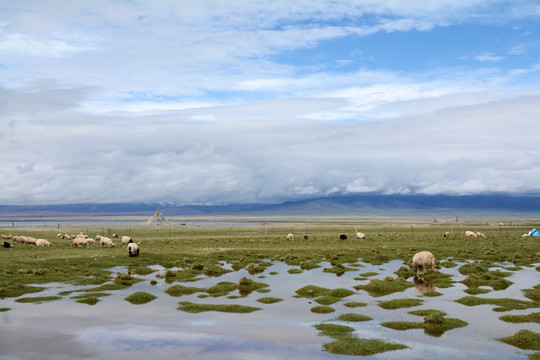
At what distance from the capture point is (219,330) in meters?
20.9

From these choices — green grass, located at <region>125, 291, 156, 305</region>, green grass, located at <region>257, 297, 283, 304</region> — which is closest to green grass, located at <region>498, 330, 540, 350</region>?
green grass, located at <region>257, 297, 283, 304</region>

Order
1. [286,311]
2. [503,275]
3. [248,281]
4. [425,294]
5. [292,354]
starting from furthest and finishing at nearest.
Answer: [503,275] < [248,281] < [425,294] < [286,311] < [292,354]

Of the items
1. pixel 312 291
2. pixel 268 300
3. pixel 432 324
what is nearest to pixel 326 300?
pixel 312 291

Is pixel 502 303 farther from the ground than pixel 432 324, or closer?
closer

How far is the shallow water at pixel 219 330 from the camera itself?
1753cm

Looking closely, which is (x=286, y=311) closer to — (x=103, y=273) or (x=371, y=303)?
(x=371, y=303)

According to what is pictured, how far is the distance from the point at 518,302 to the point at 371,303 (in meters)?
8.41

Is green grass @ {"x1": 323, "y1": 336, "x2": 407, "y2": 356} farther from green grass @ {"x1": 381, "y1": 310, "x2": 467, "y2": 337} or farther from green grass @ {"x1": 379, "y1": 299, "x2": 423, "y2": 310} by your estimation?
green grass @ {"x1": 379, "y1": 299, "x2": 423, "y2": 310}

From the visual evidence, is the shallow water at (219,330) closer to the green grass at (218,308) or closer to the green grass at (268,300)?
the green grass at (268,300)

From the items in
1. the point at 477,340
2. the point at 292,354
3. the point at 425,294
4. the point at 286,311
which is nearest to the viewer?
the point at 292,354

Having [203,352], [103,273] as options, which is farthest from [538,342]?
[103,273]

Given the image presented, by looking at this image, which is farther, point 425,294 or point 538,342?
point 425,294

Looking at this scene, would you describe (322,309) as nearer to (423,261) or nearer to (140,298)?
(140,298)

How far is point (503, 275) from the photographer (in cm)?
3678
